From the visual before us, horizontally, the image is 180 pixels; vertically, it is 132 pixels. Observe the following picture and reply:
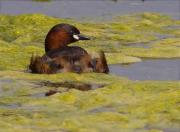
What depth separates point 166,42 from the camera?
1297 cm

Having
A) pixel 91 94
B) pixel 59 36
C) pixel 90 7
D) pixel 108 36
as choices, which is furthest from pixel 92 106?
pixel 90 7

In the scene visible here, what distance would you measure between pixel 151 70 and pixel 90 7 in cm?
626

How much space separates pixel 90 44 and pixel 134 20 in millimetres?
2491

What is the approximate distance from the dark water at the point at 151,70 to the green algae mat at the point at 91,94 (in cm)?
25

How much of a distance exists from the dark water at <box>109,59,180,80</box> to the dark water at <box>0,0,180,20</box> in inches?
163

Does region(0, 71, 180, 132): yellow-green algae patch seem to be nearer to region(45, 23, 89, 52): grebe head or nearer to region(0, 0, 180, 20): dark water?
region(45, 23, 89, 52): grebe head

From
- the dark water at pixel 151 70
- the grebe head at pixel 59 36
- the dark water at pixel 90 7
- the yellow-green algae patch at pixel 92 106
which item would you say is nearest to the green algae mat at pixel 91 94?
the yellow-green algae patch at pixel 92 106

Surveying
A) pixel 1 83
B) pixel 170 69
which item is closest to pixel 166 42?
pixel 170 69

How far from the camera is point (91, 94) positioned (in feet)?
28.7

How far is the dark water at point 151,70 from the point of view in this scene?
10320 mm

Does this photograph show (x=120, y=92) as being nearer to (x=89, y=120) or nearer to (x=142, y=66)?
(x=89, y=120)

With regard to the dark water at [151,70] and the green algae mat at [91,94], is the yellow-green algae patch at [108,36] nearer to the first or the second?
the green algae mat at [91,94]

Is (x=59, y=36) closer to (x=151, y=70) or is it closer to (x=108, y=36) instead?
(x=151, y=70)

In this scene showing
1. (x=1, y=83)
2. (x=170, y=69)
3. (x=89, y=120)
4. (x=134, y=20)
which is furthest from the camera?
(x=134, y=20)
